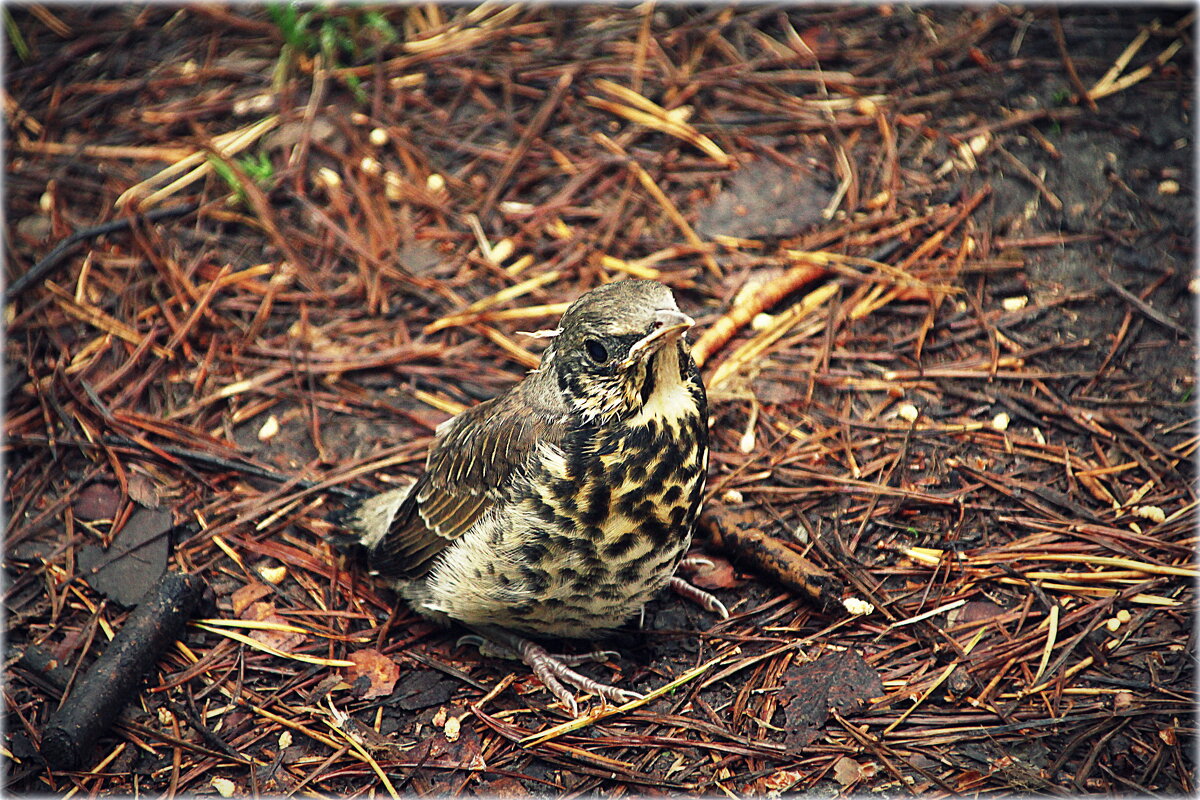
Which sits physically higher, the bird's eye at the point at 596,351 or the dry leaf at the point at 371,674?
the bird's eye at the point at 596,351

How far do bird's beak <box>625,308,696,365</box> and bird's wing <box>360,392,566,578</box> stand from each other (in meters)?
0.37

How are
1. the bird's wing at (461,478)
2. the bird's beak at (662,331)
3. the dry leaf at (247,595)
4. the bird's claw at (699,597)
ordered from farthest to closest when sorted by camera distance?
the dry leaf at (247,595) < the bird's claw at (699,597) < the bird's wing at (461,478) < the bird's beak at (662,331)

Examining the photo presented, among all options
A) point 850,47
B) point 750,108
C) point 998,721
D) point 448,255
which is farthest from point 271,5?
point 998,721

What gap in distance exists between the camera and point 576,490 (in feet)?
10.3

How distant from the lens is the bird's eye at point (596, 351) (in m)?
3.10

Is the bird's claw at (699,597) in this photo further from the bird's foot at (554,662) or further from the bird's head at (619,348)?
the bird's head at (619,348)

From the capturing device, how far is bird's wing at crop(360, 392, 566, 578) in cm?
332

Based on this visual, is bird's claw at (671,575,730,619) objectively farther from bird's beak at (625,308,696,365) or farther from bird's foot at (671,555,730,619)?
bird's beak at (625,308,696,365)

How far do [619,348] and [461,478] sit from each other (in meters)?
0.87

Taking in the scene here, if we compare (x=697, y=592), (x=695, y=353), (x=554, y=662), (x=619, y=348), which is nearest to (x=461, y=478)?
(x=554, y=662)

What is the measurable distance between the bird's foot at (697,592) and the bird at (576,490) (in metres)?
0.01

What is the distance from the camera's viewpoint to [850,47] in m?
5.45

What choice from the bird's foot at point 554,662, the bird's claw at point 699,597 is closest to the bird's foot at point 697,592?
the bird's claw at point 699,597

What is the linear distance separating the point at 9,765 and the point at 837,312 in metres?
3.68
